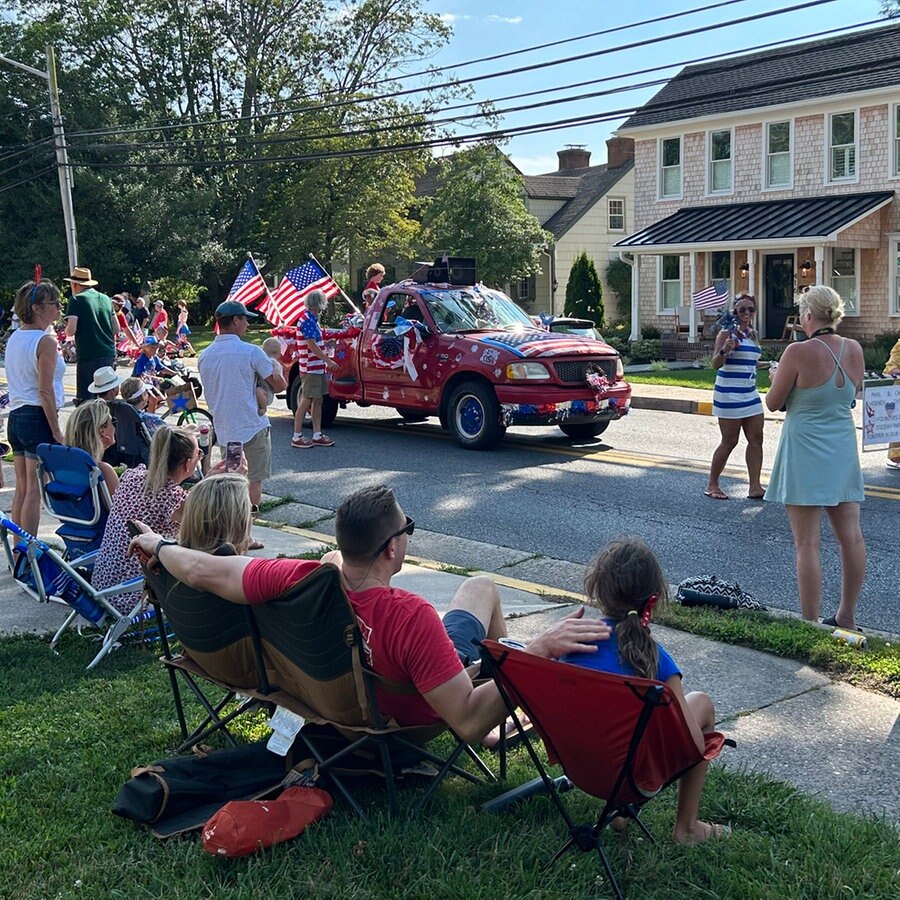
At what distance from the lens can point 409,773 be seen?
4.09 m

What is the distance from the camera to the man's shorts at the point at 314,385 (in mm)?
13977

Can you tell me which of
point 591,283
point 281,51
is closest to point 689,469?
point 591,283

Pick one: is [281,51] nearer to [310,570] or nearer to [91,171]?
[91,171]

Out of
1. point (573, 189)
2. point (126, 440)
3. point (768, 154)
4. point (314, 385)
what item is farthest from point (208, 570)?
point (573, 189)

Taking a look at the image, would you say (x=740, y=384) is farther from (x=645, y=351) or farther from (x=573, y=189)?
(x=573, y=189)

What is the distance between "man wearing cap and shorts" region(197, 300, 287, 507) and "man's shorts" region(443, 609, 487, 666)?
14.5ft

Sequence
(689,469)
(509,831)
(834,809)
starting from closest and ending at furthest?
(509,831)
(834,809)
(689,469)

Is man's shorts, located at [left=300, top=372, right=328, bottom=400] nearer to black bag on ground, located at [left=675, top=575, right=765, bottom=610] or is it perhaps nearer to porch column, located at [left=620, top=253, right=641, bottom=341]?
black bag on ground, located at [left=675, top=575, right=765, bottom=610]

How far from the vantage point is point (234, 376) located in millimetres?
A: 8641

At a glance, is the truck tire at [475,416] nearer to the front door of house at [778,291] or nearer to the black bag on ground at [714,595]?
the black bag on ground at [714,595]

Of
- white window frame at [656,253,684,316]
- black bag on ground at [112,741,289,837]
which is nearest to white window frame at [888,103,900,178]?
white window frame at [656,253,684,316]

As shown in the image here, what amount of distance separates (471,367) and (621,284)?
3108cm

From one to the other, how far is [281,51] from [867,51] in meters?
26.4

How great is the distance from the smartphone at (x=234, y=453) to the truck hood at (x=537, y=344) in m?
5.07
